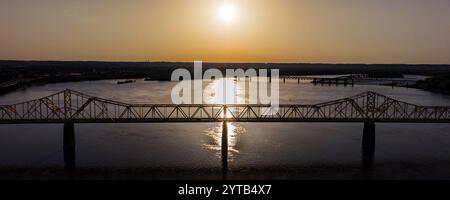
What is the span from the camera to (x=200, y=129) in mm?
60219

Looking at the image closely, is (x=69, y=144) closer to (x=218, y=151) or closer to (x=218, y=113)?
(x=218, y=151)

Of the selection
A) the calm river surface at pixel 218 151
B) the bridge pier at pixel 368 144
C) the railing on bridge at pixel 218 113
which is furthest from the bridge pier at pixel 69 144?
the bridge pier at pixel 368 144

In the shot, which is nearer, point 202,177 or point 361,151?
point 202,177

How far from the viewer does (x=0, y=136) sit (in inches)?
2073

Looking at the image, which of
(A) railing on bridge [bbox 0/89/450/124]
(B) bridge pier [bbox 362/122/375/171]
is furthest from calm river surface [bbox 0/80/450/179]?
(A) railing on bridge [bbox 0/89/450/124]

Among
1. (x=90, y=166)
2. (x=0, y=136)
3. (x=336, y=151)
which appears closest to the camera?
(x=90, y=166)

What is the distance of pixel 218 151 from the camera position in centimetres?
4575

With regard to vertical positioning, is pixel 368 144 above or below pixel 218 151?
above

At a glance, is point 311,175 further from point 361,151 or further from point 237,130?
point 237,130

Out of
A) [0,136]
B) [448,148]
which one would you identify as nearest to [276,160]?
[448,148]

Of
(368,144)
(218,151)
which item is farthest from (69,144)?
(368,144)

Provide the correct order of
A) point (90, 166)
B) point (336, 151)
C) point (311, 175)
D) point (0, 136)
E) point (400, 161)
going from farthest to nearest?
point (0, 136) → point (336, 151) → point (400, 161) → point (90, 166) → point (311, 175)

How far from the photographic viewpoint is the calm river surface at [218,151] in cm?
3828
